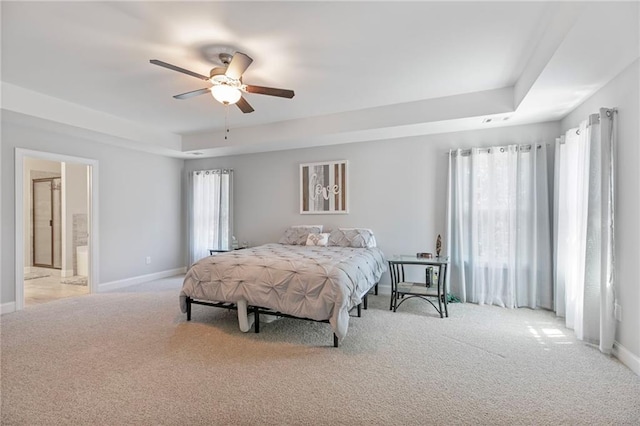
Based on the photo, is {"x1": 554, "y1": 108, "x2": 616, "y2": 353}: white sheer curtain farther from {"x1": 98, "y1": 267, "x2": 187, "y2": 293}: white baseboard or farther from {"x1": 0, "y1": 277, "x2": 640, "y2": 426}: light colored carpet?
{"x1": 98, "y1": 267, "x2": 187, "y2": 293}: white baseboard

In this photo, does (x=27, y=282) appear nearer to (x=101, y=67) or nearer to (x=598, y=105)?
(x=101, y=67)

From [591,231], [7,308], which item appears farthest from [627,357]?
[7,308]

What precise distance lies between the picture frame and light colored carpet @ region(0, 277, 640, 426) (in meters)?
2.12

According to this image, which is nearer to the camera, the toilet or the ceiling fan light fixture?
the ceiling fan light fixture

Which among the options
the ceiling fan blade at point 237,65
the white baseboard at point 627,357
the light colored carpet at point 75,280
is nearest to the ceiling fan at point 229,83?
the ceiling fan blade at point 237,65

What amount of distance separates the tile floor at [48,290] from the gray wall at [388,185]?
9.85ft

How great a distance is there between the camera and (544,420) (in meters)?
1.90

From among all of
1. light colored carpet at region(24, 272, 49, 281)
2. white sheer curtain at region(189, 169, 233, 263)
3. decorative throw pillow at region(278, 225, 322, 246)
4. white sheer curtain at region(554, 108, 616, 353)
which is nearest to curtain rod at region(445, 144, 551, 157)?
white sheer curtain at region(554, 108, 616, 353)

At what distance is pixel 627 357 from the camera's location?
8.38 feet

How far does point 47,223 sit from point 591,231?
9153 millimetres

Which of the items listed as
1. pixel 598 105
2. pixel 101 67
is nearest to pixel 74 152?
pixel 101 67

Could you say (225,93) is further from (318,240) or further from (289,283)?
(318,240)

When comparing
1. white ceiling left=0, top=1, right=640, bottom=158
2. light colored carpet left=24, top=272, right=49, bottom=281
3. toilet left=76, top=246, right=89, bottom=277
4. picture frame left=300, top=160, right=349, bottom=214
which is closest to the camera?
white ceiling left=0, top=1, right=640, bottom=158

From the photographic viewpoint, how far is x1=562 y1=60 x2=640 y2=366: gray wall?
2.50 meters
